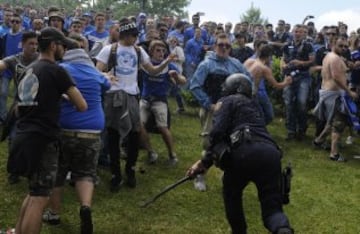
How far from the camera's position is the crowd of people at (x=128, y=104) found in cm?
462

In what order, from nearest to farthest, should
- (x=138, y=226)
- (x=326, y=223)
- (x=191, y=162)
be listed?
(x=138, y=226)
(x=326, y=223)
(x=191, y=162)

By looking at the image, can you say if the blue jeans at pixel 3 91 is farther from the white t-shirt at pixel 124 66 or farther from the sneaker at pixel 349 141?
the sneaker at pixel 349 141

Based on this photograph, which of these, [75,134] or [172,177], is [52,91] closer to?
[75,134]

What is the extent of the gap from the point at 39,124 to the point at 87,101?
2.98ft

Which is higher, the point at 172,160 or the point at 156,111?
the point at 156,111

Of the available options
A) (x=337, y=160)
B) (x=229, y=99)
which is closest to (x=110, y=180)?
(x=229, y=99)

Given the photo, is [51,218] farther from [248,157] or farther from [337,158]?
[337,158]

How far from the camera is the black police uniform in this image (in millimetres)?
4707

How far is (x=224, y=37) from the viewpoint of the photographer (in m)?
7.40

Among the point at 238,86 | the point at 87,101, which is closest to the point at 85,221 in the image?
the point at 87,101

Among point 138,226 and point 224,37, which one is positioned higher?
point 224,37

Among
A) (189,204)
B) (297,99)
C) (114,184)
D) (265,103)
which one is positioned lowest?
(189,204)

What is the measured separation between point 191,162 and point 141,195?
6.39 ft

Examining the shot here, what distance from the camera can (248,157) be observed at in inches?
185
